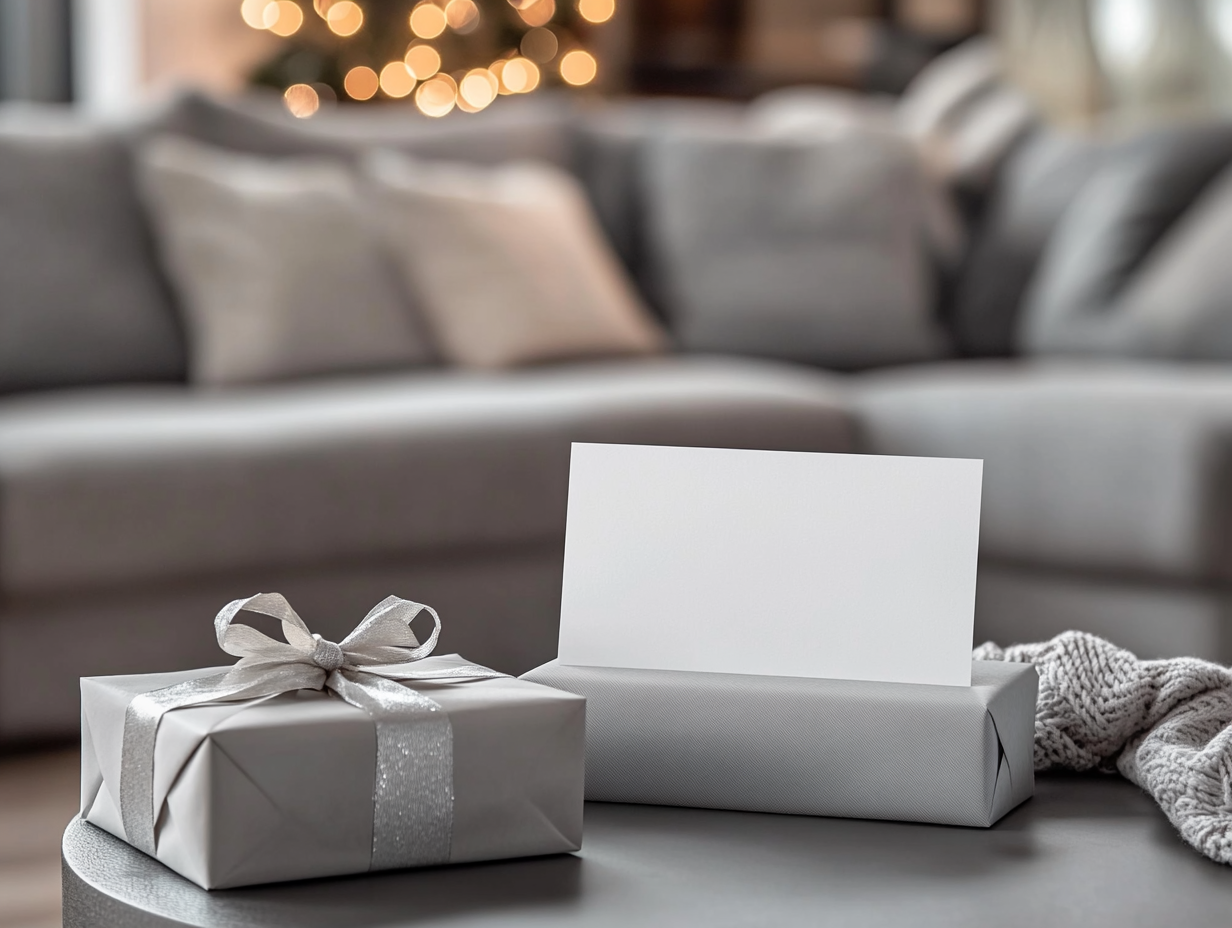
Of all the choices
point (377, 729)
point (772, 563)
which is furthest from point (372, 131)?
point (377, 729)

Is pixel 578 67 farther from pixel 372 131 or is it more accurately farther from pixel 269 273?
pixel 269 273

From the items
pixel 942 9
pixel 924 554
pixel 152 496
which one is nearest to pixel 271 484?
pixel 152 496

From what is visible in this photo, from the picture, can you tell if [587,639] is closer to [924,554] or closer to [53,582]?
[924,554]

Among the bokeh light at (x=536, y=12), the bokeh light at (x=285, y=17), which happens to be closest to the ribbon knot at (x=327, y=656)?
the bokeh light at (x=285, y=17)

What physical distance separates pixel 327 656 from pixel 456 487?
4.23ft

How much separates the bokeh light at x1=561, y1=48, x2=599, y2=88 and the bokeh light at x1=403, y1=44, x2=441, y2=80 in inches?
20.0

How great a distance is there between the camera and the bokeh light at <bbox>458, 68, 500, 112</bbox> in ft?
14.2

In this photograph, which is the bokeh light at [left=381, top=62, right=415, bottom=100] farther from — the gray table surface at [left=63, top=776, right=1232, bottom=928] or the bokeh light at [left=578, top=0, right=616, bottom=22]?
A: the gray table surface at [left=63, top=776, right=1232, bottom=928]

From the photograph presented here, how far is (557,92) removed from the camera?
4562 millimetres

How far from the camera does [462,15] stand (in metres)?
4.29

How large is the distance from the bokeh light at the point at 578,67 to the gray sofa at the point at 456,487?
7.91ft

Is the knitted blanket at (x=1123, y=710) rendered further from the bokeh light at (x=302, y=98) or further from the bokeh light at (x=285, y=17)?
the bokeh light at (x=285, y=17)

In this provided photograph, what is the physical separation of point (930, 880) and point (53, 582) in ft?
4.39

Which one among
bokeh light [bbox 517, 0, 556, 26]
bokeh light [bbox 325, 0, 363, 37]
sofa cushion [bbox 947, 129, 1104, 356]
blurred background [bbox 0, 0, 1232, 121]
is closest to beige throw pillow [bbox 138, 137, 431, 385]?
sofa cushion [bbox 947, 129, 1104, 356]
